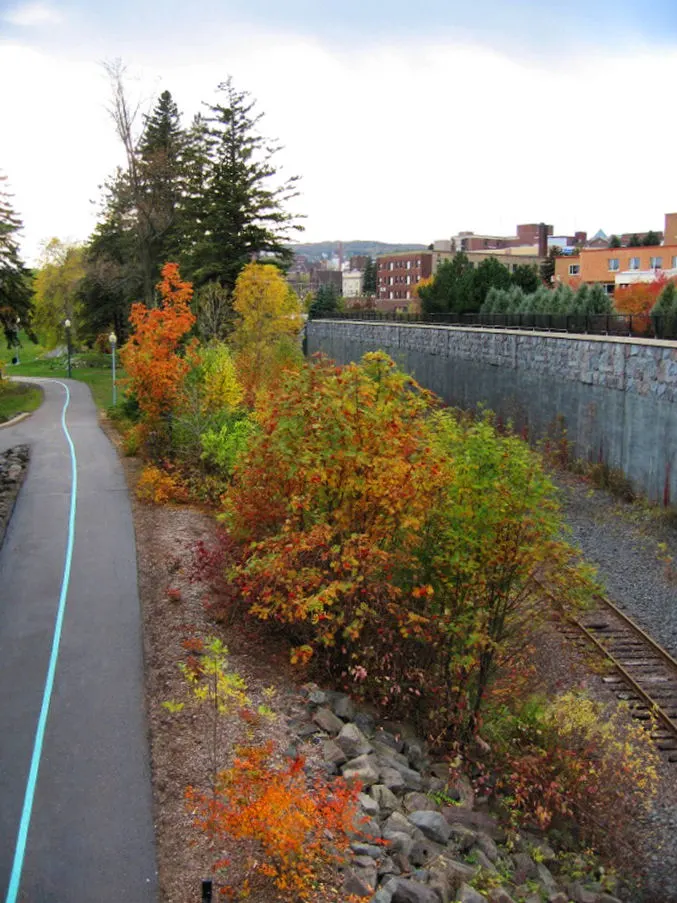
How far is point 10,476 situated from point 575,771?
742 inches

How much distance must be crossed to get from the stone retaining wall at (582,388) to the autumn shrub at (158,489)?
10.2 m

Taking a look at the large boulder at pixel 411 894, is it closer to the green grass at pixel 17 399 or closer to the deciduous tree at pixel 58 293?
the green grass at pixel 17 399

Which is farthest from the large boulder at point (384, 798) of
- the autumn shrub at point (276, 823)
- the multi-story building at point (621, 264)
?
the multi-story building at point (621, 264)

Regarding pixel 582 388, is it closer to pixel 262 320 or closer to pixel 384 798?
pixel 262 320

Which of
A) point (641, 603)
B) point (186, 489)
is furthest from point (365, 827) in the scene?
point (186, 489)

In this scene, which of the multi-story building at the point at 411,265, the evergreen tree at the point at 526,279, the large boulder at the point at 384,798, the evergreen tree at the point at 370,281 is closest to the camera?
the large boulder at the point at 384,798

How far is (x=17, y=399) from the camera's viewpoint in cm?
4353

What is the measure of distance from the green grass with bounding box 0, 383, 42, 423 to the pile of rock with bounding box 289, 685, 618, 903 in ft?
97.3

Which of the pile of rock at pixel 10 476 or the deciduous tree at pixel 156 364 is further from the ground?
the deciduous tree at pixel 156 364

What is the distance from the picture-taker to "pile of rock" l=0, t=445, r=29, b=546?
20681 millimetres

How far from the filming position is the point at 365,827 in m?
8.64

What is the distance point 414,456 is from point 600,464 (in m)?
16.0

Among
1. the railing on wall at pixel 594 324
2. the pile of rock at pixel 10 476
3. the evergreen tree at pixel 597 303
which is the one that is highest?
the evergreen tree at pixel 597 303

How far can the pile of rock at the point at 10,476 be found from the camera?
67.9ft
